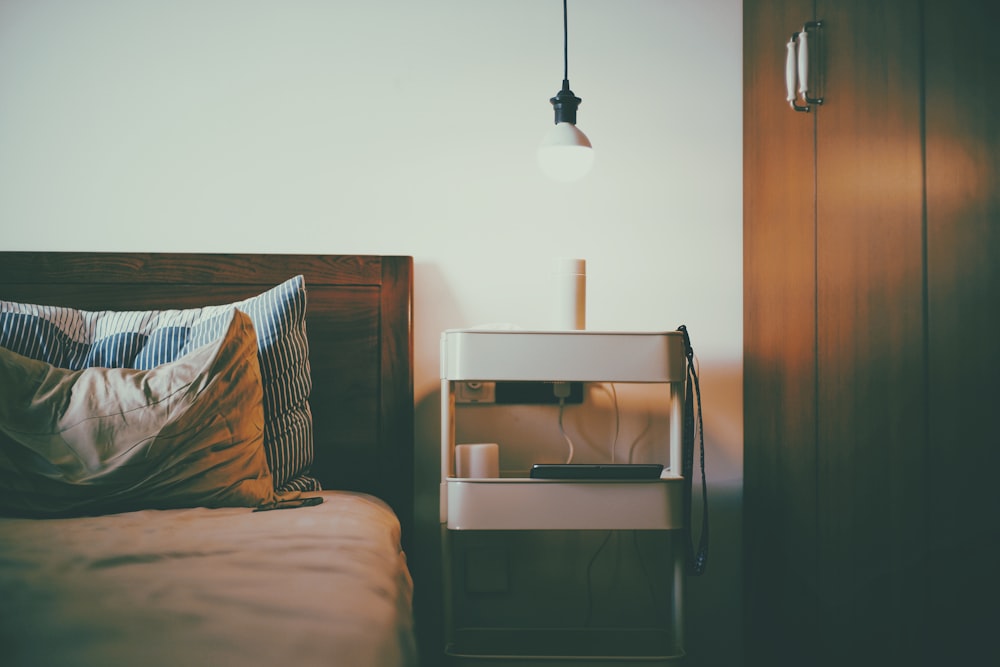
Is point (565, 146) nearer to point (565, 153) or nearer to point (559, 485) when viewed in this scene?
point (565, 153)

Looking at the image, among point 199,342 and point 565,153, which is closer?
point 199,342

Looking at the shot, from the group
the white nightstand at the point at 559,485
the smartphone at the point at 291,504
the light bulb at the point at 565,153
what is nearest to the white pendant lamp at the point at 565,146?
the light bulb at the point at 565,153

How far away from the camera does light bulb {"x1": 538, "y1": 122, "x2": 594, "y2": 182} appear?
1.53 metres

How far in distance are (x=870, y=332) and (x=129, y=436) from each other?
3.92 feet

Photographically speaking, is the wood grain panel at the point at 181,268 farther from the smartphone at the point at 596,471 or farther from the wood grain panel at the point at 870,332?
the wood grain panel at the point at 870,332

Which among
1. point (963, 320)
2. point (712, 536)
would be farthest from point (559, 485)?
point (963, 320)

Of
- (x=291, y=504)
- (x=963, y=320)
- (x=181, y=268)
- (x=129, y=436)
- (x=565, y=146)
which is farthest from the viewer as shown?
(x=181, y=268)

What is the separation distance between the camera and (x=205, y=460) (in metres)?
1.20

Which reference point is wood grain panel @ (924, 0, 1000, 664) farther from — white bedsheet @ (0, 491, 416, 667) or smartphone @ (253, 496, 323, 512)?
smartphone @ (253, 496, 323, 512)

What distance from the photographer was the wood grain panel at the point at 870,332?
44.6 inches

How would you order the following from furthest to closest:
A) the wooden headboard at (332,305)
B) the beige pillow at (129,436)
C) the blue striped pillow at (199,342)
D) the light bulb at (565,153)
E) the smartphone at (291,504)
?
the wooden headboard at (332,305) → the light bulb at (565,153) → the blue striped pillow at (199,342) → the smartphone at (291,504) → the beige pillow at (129,436)

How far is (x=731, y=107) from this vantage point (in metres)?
1.80

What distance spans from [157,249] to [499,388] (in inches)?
33.8

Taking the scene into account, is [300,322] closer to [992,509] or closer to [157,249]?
[157,249]
